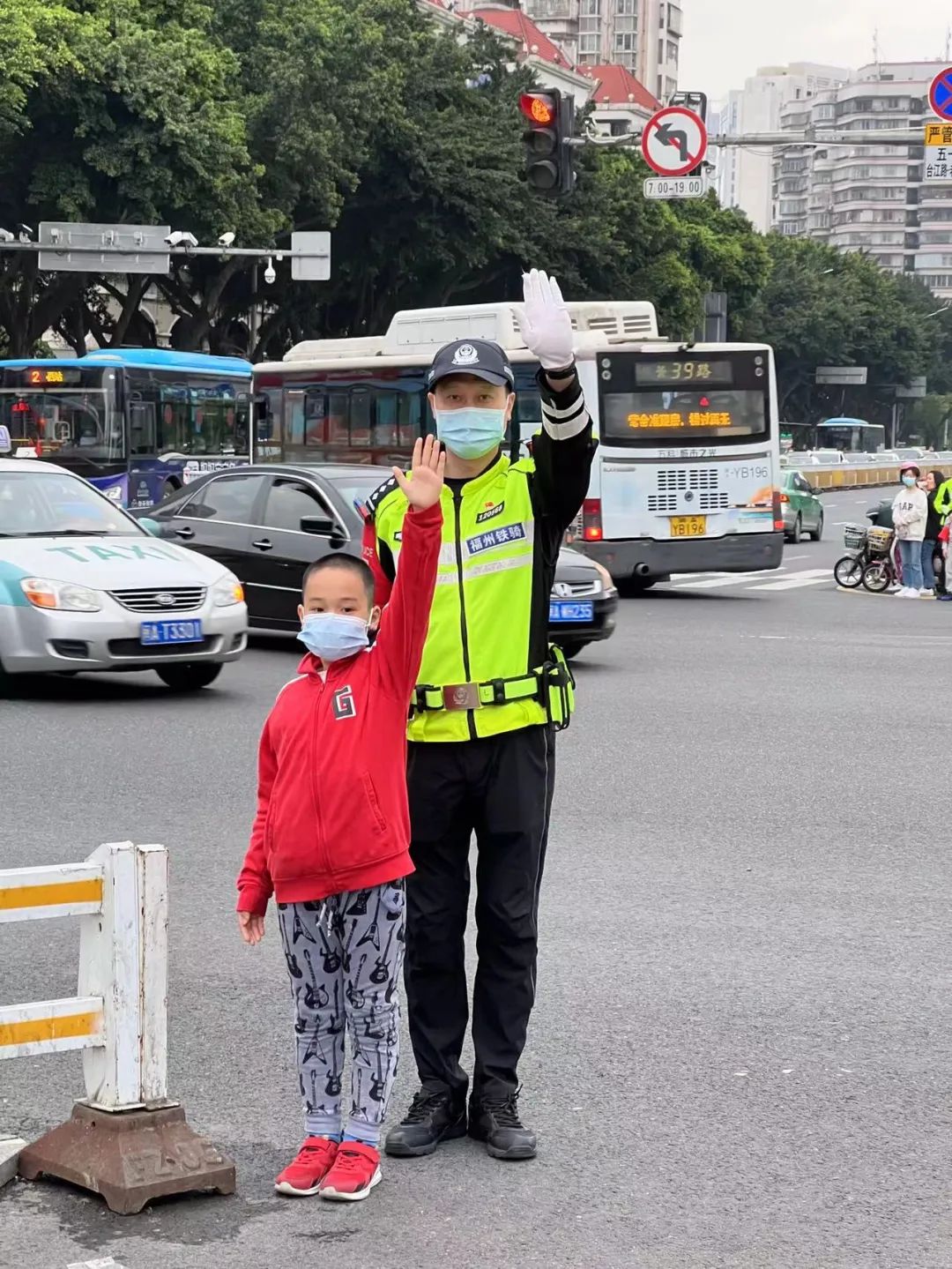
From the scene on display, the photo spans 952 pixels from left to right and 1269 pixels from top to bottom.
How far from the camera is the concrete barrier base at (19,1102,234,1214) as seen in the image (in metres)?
4.07

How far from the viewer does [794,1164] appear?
439 cm

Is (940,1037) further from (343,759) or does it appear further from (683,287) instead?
(683,287)

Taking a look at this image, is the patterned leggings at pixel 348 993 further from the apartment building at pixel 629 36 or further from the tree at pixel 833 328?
the apartment building at pixel 629 36

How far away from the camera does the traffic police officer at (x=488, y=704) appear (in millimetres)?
4395

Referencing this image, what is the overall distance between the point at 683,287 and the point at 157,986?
58.6m

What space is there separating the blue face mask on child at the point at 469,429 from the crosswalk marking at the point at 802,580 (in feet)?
70.5

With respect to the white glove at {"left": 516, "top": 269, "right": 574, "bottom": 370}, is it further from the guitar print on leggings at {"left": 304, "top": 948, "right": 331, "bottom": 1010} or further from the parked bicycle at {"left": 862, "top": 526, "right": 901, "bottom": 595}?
the parked bicycle at {"left": 862, "top": 526, "right": 901, "bottom": 595}

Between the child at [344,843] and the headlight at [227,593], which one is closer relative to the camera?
the child at [344,843]

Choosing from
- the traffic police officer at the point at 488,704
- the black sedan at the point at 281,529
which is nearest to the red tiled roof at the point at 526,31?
the black sedan at the point at 281,529

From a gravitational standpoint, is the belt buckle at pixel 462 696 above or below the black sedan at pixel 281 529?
above

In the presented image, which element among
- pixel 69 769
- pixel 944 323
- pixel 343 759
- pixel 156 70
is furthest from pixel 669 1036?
pixel 944 323

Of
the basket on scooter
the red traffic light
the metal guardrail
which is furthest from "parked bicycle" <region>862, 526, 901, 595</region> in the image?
the metal guardrail

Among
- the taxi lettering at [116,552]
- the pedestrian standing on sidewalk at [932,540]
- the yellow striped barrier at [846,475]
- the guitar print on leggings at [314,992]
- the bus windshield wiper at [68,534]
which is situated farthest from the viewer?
the yellow striped barrier at [846,475]

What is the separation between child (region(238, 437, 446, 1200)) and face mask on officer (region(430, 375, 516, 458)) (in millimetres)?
170
